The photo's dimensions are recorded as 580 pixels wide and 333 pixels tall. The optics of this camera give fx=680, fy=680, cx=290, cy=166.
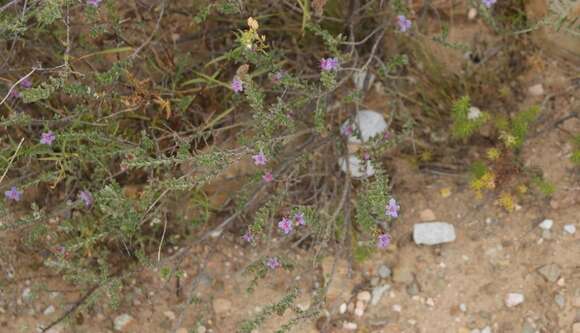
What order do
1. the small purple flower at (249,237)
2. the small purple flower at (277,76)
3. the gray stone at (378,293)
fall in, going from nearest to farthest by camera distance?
the small purple flower at (249,237) → the small purple flower at (277,76) → the gray stone at (378,293)

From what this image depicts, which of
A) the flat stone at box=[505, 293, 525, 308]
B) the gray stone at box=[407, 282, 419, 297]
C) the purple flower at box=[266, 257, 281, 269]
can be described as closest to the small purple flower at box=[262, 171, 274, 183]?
the purple flower at box=[266, 257, 281, 269]

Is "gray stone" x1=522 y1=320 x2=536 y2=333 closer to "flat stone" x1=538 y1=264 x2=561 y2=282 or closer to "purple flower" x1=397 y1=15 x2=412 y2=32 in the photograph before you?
"flat stone" x1=538 y1=264 x2=561 y2=282

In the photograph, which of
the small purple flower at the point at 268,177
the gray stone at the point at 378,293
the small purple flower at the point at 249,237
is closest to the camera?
the small purple flower at the point at 249,237

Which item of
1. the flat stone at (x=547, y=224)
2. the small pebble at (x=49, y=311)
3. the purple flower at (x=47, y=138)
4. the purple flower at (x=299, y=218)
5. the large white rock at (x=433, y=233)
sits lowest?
the small pebble at (x=49, y=311)

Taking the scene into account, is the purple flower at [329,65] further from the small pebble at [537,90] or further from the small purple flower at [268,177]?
the small pebble at [537,90]

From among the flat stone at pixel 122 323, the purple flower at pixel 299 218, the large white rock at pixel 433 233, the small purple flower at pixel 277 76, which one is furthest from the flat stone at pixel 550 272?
the flat stone at pixel 122 323

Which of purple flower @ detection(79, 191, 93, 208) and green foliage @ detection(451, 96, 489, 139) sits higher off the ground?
green foliage @ detection(451, 96, 489, 139)

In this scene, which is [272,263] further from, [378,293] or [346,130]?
[346,130]
